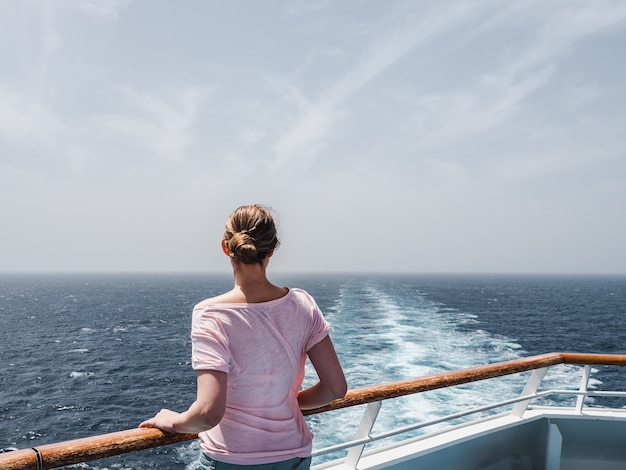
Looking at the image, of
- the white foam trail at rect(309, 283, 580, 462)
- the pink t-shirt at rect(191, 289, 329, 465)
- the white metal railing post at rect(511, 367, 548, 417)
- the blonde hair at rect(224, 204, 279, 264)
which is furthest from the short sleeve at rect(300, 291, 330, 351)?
the white foam trail at rect(309, 283, 580, 462)

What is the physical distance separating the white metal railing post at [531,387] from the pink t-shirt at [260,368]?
2.20m

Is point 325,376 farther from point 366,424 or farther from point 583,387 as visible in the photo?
point 583,387

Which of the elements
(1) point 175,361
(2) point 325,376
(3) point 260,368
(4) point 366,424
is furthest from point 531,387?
(1) point 175,361

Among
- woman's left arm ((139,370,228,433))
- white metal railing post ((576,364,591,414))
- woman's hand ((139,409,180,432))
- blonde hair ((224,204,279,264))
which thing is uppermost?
blonde hair ((224,204,279,264))

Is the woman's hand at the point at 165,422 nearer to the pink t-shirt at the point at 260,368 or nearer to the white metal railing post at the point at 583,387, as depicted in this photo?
the pink t-shirt at the point at 260,368

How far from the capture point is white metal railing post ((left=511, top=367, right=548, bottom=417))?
3119 millimetres

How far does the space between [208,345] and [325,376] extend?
0.40 metres

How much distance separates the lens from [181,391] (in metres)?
25.1

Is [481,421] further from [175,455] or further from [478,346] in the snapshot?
[478,346]

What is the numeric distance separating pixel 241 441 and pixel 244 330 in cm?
31

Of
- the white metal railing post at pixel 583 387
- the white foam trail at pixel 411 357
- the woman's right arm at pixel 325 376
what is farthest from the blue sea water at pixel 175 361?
the woman's right arm at pixel 325 376

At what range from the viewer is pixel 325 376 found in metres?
1.49

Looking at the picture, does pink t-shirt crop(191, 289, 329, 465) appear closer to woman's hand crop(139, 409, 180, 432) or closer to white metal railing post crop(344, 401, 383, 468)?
woman's hand crop(139, 409, 180, 432)

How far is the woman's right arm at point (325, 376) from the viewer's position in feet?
4.67
